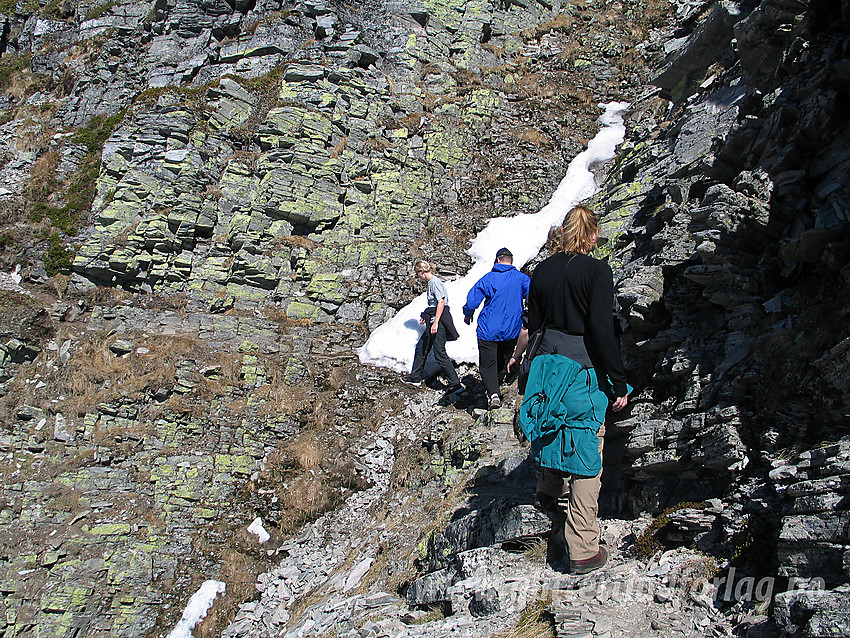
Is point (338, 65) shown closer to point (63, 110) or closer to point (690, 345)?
point (63, 110)

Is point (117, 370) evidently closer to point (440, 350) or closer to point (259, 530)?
point (259, 530)

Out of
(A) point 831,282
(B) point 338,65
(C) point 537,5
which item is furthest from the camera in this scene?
(C) point 537,5

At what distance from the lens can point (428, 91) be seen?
60.8 ft

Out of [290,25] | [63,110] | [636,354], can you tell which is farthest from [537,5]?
[636,354]

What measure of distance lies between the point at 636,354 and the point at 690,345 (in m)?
0.71

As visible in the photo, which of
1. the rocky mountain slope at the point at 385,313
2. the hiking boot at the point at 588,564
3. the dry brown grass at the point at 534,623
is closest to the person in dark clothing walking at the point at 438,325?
the rocky mountain slope at the point at 385,313

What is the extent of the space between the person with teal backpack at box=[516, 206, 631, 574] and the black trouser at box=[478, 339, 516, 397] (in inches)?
142

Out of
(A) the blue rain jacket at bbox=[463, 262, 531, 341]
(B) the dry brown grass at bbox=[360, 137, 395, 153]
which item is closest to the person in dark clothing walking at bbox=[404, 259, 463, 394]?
(A) the blue rain jacket at bbox=[463, 262, 531, 341]

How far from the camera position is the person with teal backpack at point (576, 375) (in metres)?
4.32

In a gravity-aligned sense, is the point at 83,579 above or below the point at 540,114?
below

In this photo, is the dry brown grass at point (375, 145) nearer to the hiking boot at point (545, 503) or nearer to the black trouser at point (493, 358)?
the black trouser at point (493, 358)

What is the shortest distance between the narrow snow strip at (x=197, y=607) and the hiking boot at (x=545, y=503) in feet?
17.3

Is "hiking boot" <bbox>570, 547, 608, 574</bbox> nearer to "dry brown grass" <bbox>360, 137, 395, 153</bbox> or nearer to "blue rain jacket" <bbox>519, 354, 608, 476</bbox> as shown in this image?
"blue rain jacket" <bbox>519, 354, 608, 476</bbox>

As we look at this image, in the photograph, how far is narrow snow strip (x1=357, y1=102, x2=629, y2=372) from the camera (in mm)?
11688
